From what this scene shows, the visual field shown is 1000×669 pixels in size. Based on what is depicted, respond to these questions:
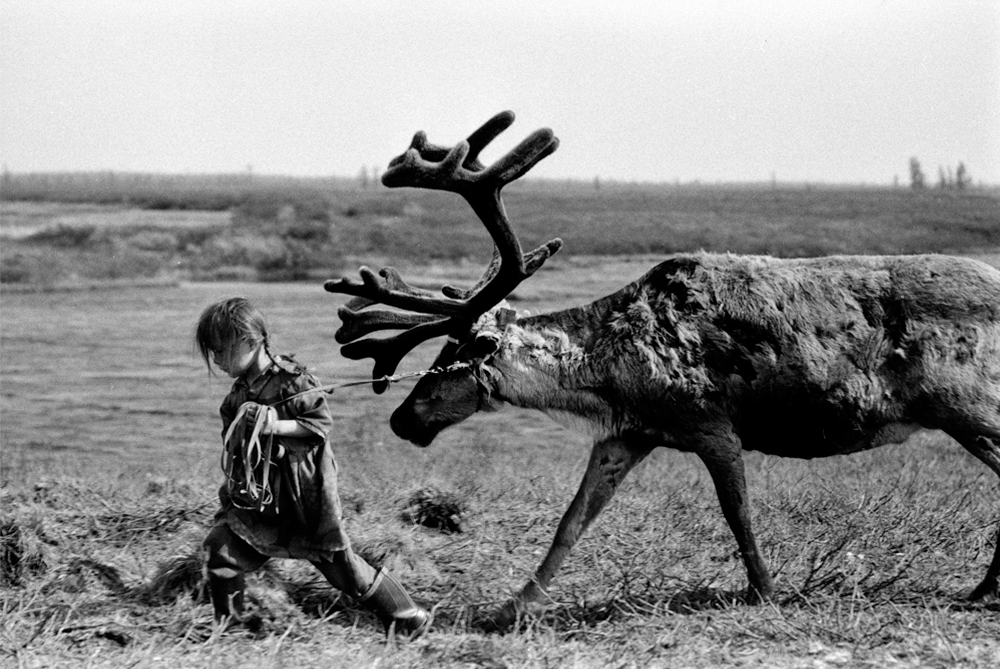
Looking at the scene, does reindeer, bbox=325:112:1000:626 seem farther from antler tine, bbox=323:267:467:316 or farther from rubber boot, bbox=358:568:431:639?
rubber boot, bbox=358:568:431:639

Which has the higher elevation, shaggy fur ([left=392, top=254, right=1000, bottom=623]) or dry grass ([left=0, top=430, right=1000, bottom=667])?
shaggy fur ([left=392, top=254, right=1000, bottom=623])

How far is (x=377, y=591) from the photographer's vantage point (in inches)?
200

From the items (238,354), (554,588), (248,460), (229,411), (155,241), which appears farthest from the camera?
(155,241)

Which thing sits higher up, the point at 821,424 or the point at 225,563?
the point at 821,424

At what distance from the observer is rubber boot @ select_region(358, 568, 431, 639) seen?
201 inches

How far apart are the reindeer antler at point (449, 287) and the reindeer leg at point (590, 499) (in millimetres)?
935

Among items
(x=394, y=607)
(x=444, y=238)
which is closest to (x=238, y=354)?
(x=394, y=607)

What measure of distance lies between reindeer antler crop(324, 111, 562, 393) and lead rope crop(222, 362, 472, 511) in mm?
785

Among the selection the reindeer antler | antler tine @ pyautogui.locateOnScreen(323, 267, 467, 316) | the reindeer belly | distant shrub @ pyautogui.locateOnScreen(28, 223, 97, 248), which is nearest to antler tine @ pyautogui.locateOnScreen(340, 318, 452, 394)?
the reindeer antler

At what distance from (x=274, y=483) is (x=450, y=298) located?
55.9 inches

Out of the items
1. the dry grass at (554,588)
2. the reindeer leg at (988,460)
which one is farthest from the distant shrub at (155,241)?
the reindeer leg at (988,460)

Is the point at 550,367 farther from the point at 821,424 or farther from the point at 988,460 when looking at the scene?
the point at 988,460

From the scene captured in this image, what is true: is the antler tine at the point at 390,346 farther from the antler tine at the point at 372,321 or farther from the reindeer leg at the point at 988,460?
the reindeer leg at the point at 988,460

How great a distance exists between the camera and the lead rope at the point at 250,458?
484 centimetres
